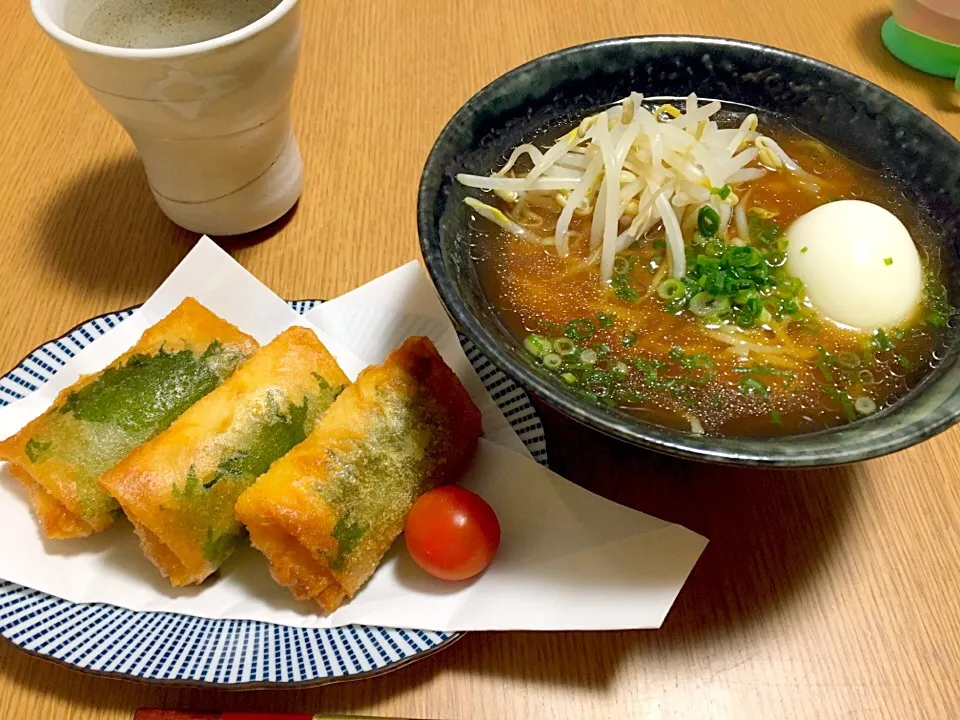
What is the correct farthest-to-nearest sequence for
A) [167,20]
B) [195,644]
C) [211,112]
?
[167,20]
[211,112]
[195,644]

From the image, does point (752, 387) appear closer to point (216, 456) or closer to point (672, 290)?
point (672, 290)

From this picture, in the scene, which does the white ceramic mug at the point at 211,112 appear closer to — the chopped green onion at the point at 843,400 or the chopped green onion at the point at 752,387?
the chopped green onion at the point at 752,387

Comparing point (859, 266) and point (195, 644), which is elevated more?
point (859, 266)

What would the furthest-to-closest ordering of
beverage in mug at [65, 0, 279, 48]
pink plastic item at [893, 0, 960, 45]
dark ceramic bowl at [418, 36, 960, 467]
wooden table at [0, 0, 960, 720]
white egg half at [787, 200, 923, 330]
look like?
pink plastic item at [893, 0, 960, 45] < beverage in mug at [65, 0, 279, 48] < white egg half at [787, 200, 923, 330] < wooden table at [0, 0, 960, 720] < dark ceramic bowl at [418, 36, 960, 467]

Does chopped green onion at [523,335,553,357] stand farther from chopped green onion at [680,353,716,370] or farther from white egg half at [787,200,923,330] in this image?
white egg half at [787,200,923,330]

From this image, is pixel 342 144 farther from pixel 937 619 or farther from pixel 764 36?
pixel 937 619

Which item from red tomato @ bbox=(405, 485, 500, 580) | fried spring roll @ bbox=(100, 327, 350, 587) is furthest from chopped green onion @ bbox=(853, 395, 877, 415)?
fried spring roll @ bbox=(100, 327, 350, 587)

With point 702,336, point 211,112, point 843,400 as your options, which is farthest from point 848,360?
point 211,112

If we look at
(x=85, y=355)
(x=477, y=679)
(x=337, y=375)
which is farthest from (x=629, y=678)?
(x=85, y=355)
